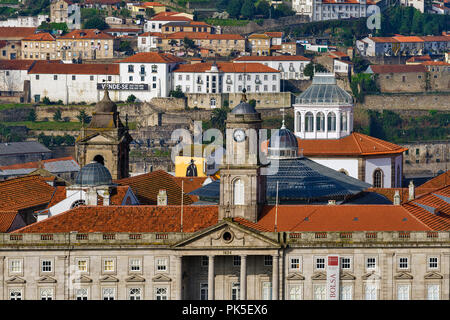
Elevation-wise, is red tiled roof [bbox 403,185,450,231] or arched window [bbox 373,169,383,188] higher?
red tiled roof [bbox 403,185,450,231]

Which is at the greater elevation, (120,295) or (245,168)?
(245,168)

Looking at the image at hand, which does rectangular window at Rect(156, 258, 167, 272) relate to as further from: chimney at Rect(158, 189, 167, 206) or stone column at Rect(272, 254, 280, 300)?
chimney at Rect(158, 189, 167, 206)

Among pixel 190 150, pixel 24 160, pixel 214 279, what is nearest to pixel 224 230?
pixel 214 279

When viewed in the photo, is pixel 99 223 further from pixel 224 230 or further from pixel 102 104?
pixel 102 104

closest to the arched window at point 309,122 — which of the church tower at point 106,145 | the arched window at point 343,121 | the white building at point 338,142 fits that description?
the white building at point 338,142

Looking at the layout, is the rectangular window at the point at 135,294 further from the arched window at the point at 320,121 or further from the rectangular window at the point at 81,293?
the arched window at the point at 320,121

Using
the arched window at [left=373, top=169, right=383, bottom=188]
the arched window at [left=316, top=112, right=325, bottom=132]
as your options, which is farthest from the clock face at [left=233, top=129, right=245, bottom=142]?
the arched window at [left=316, top=112, right=325, bottom=132]

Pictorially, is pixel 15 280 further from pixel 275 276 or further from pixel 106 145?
pixel 106 145
